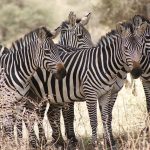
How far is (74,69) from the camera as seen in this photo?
364 inches

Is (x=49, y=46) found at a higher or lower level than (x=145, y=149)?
higher

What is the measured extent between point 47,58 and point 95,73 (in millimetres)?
854

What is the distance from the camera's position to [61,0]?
47344 mm

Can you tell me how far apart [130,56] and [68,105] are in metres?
1.55

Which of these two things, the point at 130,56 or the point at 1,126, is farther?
the point at 130,56

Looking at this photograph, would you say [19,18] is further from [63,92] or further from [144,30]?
[144,30]

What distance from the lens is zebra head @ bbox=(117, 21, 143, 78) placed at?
8453 mm

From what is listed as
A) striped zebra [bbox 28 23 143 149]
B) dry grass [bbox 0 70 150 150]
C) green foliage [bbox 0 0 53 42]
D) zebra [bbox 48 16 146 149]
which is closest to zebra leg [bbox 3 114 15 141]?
dry grass [bbox 0 70 150 150]

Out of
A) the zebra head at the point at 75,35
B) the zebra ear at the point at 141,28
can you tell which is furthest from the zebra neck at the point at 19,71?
the zebra head at the point at 75,35

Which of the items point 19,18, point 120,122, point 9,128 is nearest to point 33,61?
point 9,128

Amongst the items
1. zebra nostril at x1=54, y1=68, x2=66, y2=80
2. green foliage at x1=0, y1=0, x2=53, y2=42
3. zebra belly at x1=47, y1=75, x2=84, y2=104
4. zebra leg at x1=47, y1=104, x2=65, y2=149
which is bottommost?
zebra leg at x1=47, y1=104, x2=65, y2=149

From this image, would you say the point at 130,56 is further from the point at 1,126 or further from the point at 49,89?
the point at 1,126

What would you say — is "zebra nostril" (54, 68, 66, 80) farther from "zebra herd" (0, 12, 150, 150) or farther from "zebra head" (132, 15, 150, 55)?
"zebra head" (132, 15, 150, 55)

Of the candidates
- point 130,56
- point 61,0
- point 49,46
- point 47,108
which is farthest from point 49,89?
point 61,0
